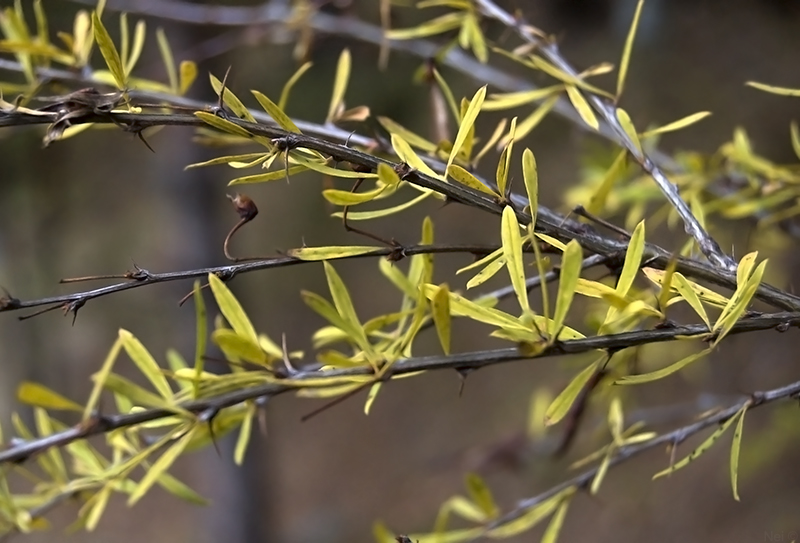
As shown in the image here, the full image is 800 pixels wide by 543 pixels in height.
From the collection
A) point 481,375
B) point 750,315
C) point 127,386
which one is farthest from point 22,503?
point 481,375

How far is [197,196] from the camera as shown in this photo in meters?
1.05

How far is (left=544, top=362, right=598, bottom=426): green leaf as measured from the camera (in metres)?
0.20

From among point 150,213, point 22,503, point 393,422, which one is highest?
point 22,503

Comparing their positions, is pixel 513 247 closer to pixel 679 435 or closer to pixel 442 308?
pixel 442 308

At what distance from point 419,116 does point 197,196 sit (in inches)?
28.7

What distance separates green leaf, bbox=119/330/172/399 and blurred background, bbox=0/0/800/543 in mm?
351

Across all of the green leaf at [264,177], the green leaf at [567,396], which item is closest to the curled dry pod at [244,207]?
the green leaf at [264,177]

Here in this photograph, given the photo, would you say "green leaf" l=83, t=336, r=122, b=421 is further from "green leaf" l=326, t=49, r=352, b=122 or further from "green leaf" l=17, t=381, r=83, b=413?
"green leaf" l=326, t=49, r=352, b=122

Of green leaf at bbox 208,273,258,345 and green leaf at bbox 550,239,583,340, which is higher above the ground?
green leaf at bbox 550,239,583,340

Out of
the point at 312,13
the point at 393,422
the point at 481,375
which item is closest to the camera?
the point at 312,13

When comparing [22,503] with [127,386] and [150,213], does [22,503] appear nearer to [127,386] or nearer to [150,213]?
[127,386]

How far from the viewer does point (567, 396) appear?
0.65 feet

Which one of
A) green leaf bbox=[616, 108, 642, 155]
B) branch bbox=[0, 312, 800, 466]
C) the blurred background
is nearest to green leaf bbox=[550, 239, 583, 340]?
branch bbox=[0, 312, 800, 466]

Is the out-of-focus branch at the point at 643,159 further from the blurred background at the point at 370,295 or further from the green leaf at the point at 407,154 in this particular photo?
the blurred background at the point at 370,295
